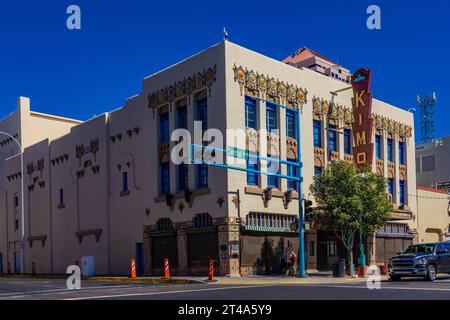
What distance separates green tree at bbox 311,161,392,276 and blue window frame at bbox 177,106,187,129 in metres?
8.81

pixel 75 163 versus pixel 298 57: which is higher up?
pixel 298 57

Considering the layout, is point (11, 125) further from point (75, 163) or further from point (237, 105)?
point (237, 105)

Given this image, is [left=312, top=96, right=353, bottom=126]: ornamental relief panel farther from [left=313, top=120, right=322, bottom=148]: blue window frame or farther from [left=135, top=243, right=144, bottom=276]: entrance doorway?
[left=135, top=243, right=144, bottom=276]: entrance doorway

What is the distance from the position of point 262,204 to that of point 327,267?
7.85 meters

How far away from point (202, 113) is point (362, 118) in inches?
498

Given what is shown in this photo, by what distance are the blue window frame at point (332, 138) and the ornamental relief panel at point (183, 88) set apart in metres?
10.3

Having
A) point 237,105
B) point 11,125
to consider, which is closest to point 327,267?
point 237,105

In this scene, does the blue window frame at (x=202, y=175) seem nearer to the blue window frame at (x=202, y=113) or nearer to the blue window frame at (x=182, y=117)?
the blue window frame at (x=202, y=113)

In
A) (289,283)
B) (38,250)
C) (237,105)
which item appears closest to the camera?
(289,283)

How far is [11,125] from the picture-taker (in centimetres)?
5962

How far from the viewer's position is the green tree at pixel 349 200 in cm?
3184

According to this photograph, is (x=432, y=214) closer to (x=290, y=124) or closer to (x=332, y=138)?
(x=332, y=138)

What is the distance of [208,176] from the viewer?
3359 centimetres

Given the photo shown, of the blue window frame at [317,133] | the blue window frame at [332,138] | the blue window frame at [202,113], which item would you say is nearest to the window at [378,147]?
the blue window frame at [332,138]
